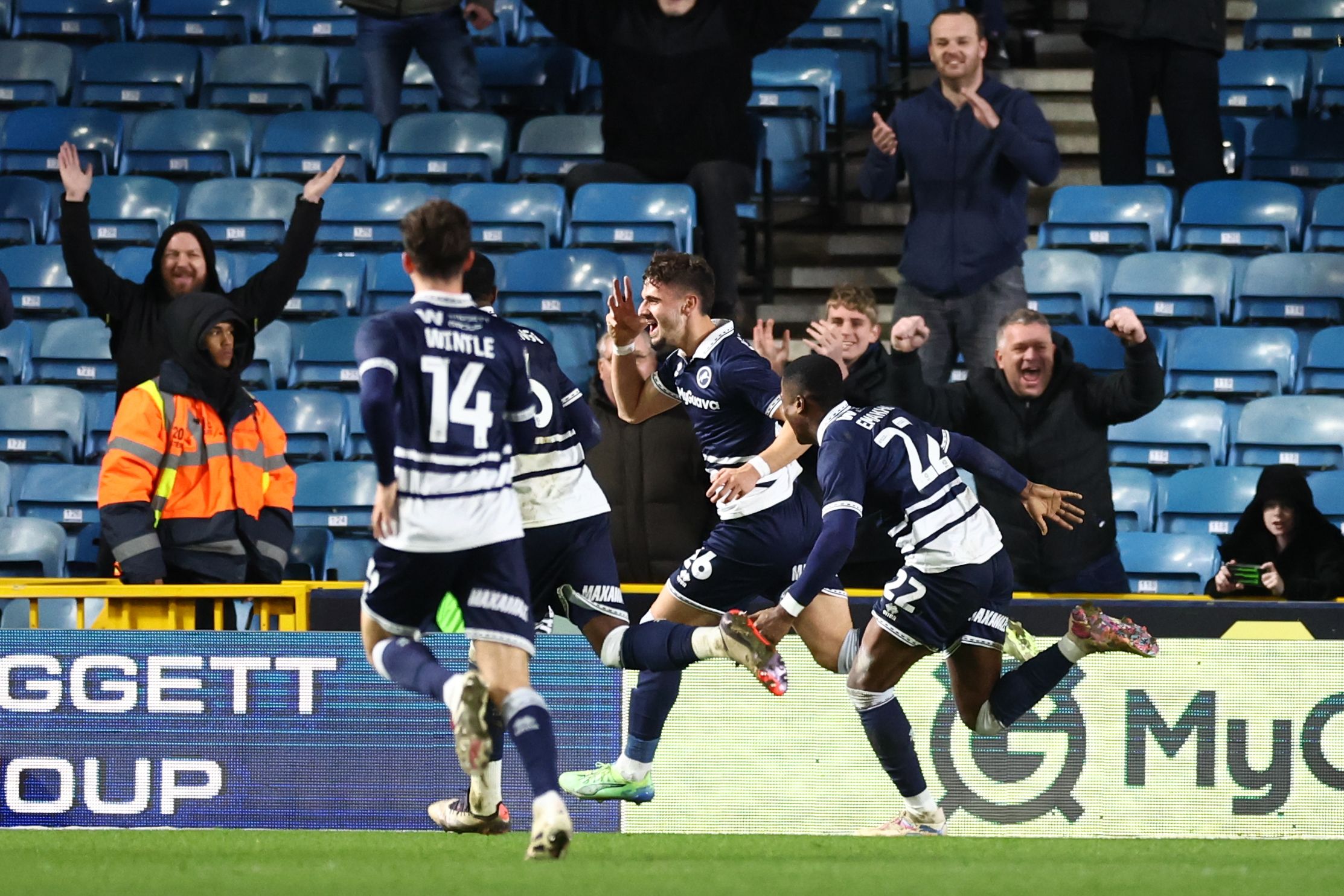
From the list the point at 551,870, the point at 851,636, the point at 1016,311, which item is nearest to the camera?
the point at 551,870

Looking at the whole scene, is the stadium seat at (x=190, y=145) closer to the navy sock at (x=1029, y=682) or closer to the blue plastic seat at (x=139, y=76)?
the blue plastic seat at (x=139, y=76)

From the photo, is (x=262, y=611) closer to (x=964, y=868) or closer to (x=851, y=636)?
(x=851, y=636)

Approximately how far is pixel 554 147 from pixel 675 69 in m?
1.37

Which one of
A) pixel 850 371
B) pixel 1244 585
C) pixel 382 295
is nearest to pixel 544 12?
pixel 382 295

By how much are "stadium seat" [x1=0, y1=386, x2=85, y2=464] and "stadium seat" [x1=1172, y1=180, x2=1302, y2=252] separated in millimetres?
6349

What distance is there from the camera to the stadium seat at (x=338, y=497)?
32.2 feet

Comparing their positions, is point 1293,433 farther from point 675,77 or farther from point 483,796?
point 483,796

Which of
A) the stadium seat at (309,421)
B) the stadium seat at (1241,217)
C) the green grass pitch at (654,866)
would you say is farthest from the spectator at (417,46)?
the green grass pitch at (654,866)

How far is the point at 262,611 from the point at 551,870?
9.58 feet

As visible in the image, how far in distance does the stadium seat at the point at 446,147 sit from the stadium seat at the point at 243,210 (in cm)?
70

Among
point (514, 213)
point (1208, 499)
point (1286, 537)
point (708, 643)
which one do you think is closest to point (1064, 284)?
point (1208, 499)

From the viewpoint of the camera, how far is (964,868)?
579cm

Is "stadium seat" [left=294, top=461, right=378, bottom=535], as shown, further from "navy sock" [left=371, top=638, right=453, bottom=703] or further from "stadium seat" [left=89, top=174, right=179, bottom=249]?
"navy sock" [left=371, top=638, right=453, bottom=703]

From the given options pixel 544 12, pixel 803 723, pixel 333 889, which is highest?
pixel 544 12
